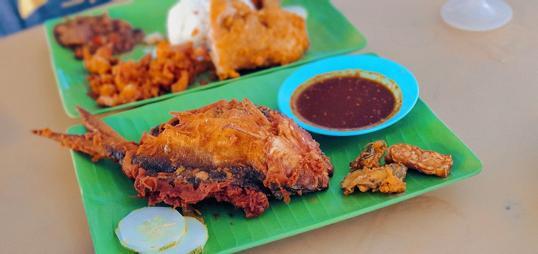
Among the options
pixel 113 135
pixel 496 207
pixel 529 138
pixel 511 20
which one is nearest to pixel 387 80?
pixel 529 138

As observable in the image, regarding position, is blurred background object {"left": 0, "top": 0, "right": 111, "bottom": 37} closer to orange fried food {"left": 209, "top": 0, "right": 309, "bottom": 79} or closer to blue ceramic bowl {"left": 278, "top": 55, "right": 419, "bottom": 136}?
orange fried food {"left": 209, "top": 0, "right": 309, "bottom": 79}

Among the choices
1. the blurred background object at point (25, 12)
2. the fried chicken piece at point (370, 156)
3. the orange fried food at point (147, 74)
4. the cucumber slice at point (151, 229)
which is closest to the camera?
the cucumber slice at point (151, 229)

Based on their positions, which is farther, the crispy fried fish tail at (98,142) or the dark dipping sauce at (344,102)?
the dark dipping sauce at (344,102)

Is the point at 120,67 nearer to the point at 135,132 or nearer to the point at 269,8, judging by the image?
the point at 135,132

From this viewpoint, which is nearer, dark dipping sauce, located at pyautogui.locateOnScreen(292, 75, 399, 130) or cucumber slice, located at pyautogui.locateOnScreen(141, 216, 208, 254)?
cucumber slice, located at pyautogui.locateOnScreen(141, 216, 208, 254)

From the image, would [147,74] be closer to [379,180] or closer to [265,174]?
[265,174]

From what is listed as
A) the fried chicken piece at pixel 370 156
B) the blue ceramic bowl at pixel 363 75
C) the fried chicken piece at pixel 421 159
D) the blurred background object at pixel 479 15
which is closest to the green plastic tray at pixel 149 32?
the blue ceramic bowl at pixel 363 75

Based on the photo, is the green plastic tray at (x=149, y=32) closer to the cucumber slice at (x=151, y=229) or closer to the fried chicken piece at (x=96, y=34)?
the fried chicken piece at (x=96, y=34)

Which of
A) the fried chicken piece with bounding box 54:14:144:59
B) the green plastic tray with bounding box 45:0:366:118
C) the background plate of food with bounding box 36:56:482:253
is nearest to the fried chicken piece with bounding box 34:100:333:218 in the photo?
the background plate of food with bounding box 36:56:482:253
